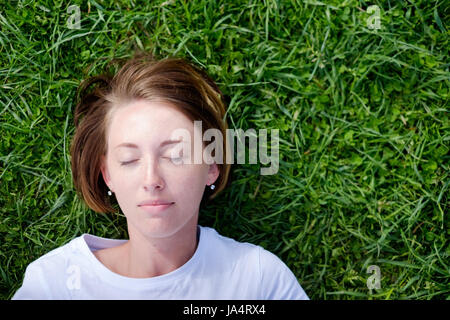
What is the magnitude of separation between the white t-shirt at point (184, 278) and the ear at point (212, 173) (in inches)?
9.7

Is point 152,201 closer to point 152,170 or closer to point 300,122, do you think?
point 152,170

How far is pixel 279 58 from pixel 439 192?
3.30 feet

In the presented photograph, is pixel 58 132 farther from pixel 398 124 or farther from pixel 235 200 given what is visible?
pixel 398 124

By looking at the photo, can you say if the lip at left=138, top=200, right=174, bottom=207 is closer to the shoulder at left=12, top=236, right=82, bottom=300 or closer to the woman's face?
the woman's face

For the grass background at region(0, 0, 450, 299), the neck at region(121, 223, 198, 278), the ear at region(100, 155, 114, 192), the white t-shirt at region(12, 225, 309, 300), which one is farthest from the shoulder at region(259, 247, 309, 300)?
the ear at region(100, 155, 114, 192)

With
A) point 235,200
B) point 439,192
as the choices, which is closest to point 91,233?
point 235,200

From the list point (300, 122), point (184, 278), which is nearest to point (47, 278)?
point (184, 278)

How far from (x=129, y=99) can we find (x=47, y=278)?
0.84 meters

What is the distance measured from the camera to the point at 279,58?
220 centimetres

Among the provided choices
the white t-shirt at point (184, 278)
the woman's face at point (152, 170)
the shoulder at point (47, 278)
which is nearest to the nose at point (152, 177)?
the woman's face at point (152, 170)

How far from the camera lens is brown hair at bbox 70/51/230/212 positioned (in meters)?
1.87

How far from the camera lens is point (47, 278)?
1.92 meters

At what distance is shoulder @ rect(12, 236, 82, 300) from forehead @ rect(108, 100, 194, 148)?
0.58 metres
